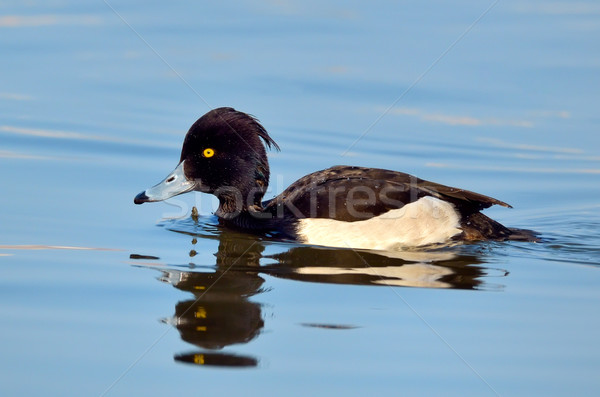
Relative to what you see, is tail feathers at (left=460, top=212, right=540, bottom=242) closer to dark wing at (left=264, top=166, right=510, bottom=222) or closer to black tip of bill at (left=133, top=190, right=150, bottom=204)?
dark wing at (left=264, top=166, right=510, bottom=222)

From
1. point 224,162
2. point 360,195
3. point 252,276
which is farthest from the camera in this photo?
point 224,162

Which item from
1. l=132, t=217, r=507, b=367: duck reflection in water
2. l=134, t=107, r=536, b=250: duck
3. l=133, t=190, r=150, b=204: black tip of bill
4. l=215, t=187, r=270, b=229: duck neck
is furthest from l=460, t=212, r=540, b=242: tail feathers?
l=133, t=190, r=150, b=204: black tip of bill

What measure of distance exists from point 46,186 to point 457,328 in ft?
16.1

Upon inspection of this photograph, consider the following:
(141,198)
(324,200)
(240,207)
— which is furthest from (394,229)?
(141,198)

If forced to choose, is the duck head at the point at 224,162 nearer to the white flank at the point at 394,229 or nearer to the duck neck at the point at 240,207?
the duck neck at the point at 240,207

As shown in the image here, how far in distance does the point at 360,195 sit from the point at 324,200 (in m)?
0.30

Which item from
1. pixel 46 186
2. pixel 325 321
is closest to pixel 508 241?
pixel 325 321

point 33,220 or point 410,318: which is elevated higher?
point 33,220

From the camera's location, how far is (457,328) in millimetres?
5418

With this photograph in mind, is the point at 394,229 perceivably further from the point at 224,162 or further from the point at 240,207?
the point at 224,162

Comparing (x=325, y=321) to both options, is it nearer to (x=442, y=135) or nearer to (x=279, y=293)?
(x=279, y=293)

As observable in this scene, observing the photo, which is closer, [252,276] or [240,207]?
[252,276]

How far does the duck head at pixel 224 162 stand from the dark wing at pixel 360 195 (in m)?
0.51

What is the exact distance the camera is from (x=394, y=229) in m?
7.71
